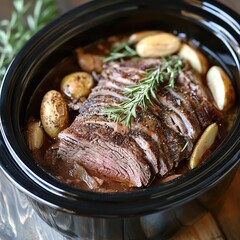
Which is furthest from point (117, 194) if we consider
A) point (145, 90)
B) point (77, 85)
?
point (77, 85)

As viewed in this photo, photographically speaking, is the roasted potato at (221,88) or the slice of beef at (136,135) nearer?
the slice of beef at (136,135)

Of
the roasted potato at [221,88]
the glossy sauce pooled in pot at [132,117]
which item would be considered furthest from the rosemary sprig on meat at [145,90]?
the roasted potato at [221,88]

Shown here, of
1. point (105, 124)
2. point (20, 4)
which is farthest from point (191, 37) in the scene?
point (20, 4)

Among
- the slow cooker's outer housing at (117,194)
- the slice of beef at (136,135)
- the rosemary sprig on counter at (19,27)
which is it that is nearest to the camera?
the slow cooker's outer housing at (117,194)

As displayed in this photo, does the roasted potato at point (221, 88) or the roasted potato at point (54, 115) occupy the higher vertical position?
the roasted potato at point (221, 88)

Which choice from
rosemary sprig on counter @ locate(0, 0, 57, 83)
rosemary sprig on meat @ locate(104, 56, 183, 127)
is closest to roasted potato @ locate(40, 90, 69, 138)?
rosemary sprig on meat @ locate(104, 56, 183, 127)

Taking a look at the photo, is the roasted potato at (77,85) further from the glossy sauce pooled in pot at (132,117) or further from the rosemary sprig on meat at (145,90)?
the rosemary sprig on meat at (145,90)

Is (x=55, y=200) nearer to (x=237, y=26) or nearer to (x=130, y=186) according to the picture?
(x=130, y=186)

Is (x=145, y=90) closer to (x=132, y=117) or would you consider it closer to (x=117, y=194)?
(x=132, y=117)
